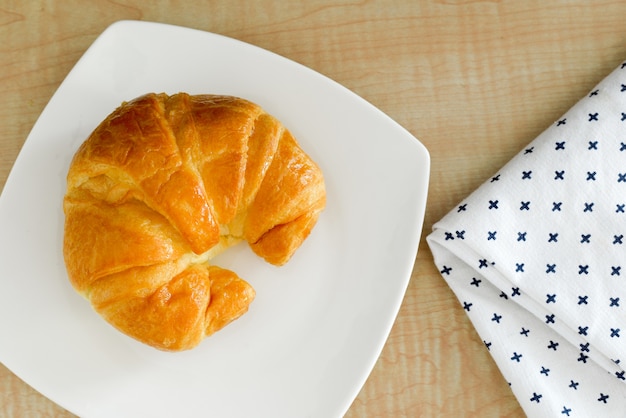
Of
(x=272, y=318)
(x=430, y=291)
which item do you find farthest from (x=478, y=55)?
(x=272, y=318)

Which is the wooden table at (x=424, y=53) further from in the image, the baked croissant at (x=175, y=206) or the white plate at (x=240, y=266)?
the baked croissant at (x=175, y=206)

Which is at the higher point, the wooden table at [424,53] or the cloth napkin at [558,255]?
the wooden table at [424,53]

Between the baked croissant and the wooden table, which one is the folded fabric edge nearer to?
the wooden table

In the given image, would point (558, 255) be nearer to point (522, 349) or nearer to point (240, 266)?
point (522, 349)

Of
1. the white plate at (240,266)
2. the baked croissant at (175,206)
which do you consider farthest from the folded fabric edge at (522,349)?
the baked croissant at (175,206)

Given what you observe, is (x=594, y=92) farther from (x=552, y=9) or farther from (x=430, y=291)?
(x=430, y=291)

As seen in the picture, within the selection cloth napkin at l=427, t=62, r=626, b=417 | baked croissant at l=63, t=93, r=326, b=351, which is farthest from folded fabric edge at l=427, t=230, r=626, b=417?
baked croissant at l=63, t=93, r=326, b=351
